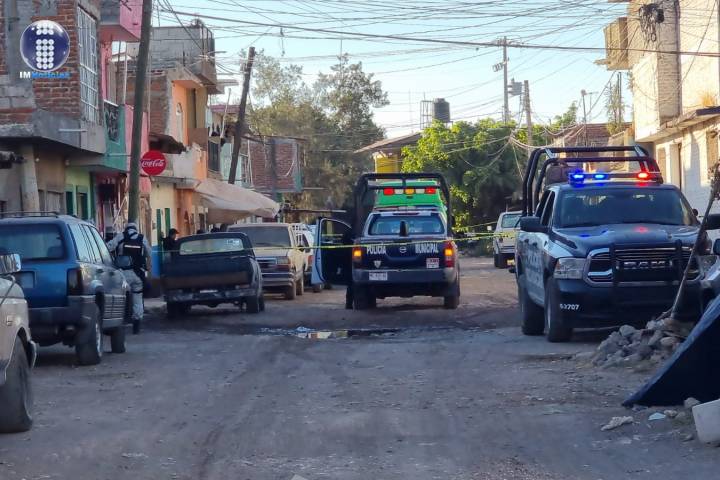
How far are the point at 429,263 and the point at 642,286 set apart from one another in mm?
7826

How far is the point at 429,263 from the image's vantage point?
2155 centimetres

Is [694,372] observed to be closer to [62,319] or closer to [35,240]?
[62,319]

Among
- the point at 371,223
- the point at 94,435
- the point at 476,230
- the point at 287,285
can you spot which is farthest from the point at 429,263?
the point at 476,230

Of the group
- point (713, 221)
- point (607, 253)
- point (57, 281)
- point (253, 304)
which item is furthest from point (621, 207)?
point (253, 304)

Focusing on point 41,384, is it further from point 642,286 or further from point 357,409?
point 642,286

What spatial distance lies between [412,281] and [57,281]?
9103mm

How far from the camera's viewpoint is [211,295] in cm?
2256

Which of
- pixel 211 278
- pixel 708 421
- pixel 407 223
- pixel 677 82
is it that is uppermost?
pixel 677 82

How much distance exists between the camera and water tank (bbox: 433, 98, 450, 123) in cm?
7598

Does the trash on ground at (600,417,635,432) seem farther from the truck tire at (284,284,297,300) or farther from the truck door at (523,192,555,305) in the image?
the truck tire at (284,284,297,300)

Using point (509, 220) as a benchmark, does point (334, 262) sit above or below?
below

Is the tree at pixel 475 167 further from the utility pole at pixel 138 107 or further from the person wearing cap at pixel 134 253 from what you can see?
the person wearing cap at pixel 134 253

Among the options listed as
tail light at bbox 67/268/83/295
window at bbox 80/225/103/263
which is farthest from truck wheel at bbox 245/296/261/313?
tail light at bbox 67/268/83/295

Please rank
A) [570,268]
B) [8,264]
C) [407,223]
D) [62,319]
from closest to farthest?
[8,264] → [62,319] → [570,268] → [407,223]
